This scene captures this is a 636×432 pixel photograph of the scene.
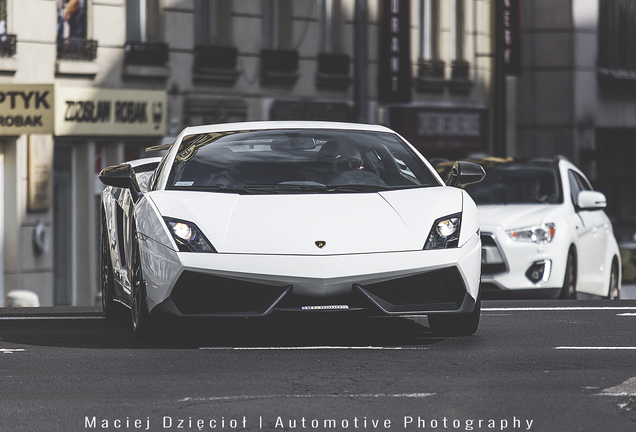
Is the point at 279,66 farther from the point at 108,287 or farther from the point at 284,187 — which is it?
the point at 284,187

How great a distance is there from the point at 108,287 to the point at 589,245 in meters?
5.17

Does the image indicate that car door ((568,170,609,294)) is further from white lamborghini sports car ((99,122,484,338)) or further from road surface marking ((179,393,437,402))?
road surface marking ((179,393,437,402))

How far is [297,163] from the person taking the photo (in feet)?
26.9

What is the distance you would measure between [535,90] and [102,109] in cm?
1559

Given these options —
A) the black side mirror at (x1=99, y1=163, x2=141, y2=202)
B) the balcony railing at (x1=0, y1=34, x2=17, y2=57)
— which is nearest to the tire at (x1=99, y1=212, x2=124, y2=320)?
the black side mirror at (x1=99, y1=163, x2=141, y2=202)

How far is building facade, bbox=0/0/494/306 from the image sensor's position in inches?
797

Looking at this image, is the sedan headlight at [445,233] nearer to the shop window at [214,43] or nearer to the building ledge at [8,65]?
the building ledge at [8,65]

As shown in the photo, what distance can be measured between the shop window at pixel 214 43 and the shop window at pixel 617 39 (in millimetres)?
13650

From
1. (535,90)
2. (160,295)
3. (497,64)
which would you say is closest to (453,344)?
(160,295)

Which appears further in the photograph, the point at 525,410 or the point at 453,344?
the point at 453,344

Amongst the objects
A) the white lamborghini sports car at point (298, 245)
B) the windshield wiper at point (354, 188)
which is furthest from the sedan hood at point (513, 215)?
the windshield wiper at point (354, 188)

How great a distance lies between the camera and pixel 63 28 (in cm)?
2102

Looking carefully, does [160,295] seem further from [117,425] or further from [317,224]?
[117,425]

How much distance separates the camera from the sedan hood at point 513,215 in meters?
11.9
